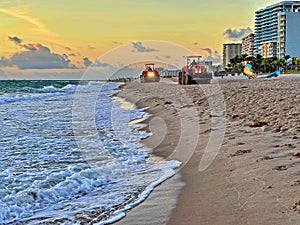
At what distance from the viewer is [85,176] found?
6367 millimetres

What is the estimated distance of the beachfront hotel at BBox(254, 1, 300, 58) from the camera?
5079 inches

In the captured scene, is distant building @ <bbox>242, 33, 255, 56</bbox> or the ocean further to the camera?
distant building @ <bbox>242, 33, 255, 56</bbox>

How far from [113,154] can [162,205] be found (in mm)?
3778

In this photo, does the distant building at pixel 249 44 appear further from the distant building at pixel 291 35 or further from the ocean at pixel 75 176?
the ocean at pixel 75 176

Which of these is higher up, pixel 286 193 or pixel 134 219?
pixel 286 193

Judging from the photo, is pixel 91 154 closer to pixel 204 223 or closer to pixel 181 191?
pixel 181 191

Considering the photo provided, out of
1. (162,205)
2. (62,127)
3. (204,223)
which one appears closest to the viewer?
(204,223)

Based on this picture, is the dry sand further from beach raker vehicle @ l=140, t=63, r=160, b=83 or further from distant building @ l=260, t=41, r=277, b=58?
distant building @ l=260, t=41, r=277, b=58

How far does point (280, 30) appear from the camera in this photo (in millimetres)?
133500

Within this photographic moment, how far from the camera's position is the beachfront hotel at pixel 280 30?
12900 cm

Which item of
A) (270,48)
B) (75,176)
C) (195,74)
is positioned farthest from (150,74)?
(270,48)

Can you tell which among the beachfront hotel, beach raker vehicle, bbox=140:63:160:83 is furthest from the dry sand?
the beachfront hotel

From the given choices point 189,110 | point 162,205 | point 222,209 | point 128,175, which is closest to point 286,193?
point 222,209

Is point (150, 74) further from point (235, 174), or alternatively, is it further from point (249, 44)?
point (249, 44)
